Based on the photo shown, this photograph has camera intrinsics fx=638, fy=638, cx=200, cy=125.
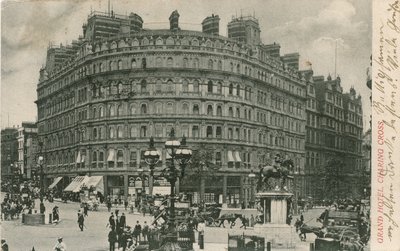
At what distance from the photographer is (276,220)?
11.6m

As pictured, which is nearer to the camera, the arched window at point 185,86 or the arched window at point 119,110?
the arched window at point 185,86

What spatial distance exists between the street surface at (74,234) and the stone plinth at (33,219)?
0.75ft

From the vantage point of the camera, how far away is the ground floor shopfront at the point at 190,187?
47.8 ft

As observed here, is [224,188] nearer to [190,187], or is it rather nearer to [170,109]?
[190,187]

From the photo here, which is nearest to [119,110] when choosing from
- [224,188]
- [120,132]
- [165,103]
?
[120,132]

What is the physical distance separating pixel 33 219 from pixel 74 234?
188 centimetres

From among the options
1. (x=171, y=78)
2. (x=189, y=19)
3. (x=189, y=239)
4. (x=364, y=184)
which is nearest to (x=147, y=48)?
(x=171, y=78)

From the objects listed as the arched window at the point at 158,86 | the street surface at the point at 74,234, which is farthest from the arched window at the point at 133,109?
the street surface at the point at 74,234

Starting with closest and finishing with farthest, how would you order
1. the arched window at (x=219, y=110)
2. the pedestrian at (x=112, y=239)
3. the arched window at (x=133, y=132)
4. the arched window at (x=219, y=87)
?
the pedestrian at (x=112, y=239), the arched window at (x=219, y=87), the arched window at (x=219, y=110), the arched window at (x=133, y=132)

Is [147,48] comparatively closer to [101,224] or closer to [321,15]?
[101,224]

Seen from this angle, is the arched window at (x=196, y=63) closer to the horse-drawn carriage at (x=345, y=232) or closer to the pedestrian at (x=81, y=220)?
the pedestrian at (x=81, y=220)

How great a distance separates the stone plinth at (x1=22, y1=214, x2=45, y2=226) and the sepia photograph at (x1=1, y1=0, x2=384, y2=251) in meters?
0.03

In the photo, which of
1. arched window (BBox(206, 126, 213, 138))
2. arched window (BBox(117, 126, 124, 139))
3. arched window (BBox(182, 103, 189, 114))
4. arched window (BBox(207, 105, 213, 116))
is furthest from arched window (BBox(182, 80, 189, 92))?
arched window (BBox(117, 126, 124, 139))

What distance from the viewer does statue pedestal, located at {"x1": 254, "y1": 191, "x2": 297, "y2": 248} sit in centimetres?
1155
